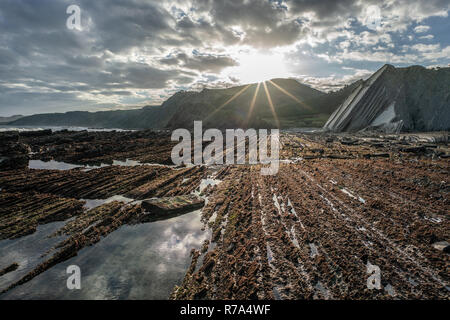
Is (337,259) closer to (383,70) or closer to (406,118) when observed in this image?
(406,118)

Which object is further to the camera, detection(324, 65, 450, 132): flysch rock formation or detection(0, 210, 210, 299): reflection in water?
detection(324, 65, 450, 132): flysch rock formation

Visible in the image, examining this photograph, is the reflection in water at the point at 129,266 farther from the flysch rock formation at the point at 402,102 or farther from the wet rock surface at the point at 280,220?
the flysch rock formation at the point at 402,102

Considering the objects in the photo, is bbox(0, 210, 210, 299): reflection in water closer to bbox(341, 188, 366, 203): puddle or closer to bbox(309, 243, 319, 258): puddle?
bbox(309, 243, 319, 258): puddle

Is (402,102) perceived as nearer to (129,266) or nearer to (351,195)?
(351,195)

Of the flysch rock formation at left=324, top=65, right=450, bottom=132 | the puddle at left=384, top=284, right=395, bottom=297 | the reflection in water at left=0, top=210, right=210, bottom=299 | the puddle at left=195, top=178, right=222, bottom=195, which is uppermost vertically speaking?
the flysch rock formation at left=324, top=65, right=450, bottom=132

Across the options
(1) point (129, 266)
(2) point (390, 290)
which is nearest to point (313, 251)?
(2) point (390, 290)

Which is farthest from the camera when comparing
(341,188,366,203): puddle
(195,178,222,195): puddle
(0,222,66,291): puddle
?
(195,178,222,195): puddle

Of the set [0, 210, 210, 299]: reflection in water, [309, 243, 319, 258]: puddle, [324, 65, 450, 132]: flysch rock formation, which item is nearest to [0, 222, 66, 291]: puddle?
[0, 210, 210, 299]: reflection in water

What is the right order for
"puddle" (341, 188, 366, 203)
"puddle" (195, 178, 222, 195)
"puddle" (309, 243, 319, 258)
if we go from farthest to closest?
"puddle" (195, 178, 222, 195)
"puddle" (341, 188, 366, 203)
"puddle" (309, 243, 319, 258)
